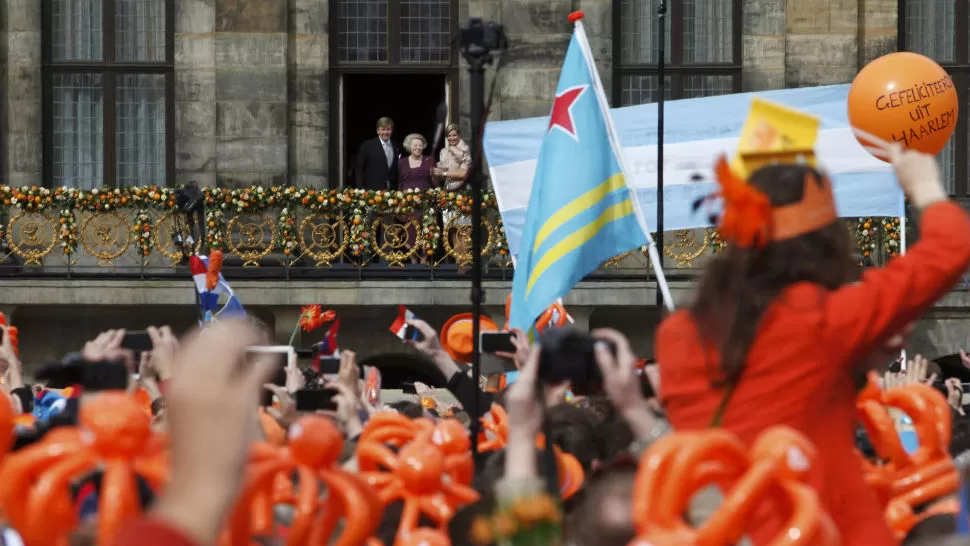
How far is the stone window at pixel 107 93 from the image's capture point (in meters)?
17.2

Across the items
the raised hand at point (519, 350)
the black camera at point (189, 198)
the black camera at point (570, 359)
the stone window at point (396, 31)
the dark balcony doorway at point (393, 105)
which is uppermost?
the stone window at point (396, 31)

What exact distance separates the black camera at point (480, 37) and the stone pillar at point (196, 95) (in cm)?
993

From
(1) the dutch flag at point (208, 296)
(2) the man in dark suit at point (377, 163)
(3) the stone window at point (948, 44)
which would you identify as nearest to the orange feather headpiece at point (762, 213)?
(1) the dutch flag at point (208, 296)

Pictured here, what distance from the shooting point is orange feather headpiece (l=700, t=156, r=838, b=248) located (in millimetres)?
3402

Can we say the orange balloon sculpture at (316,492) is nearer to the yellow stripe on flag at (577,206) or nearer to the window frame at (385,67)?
the yellow stripe on flag at (577,206)

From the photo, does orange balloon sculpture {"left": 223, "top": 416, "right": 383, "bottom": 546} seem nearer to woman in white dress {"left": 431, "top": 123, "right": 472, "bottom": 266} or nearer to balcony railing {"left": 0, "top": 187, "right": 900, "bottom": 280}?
balcony railing {"left": 0, "top": 187, "right": 900, "bottom": 280}

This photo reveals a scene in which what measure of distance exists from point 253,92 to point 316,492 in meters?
13.5

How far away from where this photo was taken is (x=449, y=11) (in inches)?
687

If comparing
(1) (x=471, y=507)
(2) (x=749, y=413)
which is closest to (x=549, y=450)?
(1) (x=471, y=507)

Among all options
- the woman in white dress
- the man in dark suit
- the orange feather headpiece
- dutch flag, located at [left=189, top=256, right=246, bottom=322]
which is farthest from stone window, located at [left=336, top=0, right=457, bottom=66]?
the orange feather headpiece

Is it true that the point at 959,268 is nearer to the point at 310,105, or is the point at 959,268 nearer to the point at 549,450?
the point at 549,450

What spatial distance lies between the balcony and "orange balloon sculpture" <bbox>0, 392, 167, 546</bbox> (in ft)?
41.6

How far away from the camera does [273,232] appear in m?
15.9

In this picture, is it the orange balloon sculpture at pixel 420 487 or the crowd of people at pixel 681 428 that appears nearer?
the crowd of people at pixel 681 428
